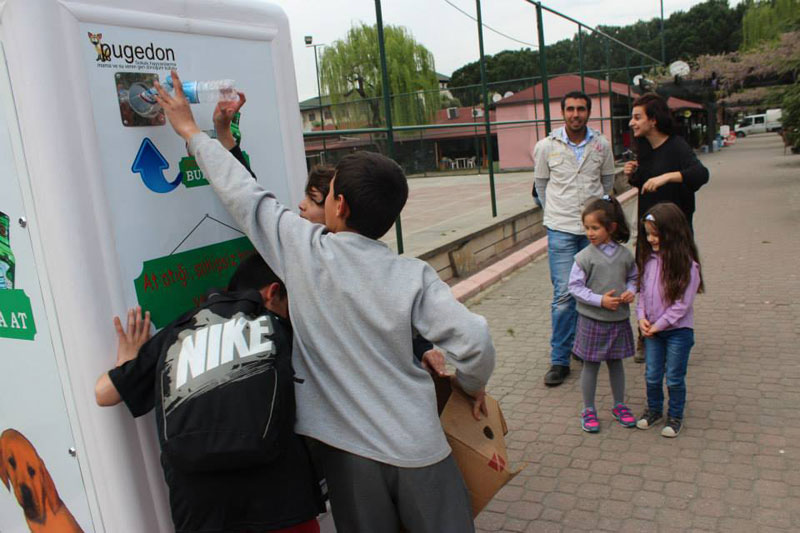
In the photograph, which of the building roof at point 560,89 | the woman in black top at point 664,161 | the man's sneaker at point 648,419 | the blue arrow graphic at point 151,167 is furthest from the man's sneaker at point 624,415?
the building roof at point 560,89

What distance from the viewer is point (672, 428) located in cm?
367

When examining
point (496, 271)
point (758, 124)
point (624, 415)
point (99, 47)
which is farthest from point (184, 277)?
point (758, 124)

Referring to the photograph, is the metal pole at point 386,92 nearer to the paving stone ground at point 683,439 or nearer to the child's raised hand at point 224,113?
the paving stone ground at point 683,439

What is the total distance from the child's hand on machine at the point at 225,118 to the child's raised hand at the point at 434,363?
893 millimetres

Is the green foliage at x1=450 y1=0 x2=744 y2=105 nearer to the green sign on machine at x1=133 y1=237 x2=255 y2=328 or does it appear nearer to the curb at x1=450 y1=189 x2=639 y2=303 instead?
the curb at x1=450 y1=189 x2=639 y2=303

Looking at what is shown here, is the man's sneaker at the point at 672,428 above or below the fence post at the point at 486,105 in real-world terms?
below

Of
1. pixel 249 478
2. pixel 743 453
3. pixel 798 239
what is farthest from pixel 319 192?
pixel 798 239

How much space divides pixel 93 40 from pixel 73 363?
85cm

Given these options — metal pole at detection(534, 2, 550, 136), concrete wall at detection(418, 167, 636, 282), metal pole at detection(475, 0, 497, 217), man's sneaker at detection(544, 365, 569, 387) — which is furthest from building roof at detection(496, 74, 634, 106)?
man's sneaker at detection(544, 365, 569, 387)

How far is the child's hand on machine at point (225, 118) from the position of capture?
80.0 inches

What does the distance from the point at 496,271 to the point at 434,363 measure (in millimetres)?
6082

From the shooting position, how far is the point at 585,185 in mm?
4508

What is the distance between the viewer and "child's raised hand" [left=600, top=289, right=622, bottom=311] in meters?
3.55

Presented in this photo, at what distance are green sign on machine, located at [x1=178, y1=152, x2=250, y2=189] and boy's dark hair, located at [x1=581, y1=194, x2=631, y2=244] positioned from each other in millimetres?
2338
